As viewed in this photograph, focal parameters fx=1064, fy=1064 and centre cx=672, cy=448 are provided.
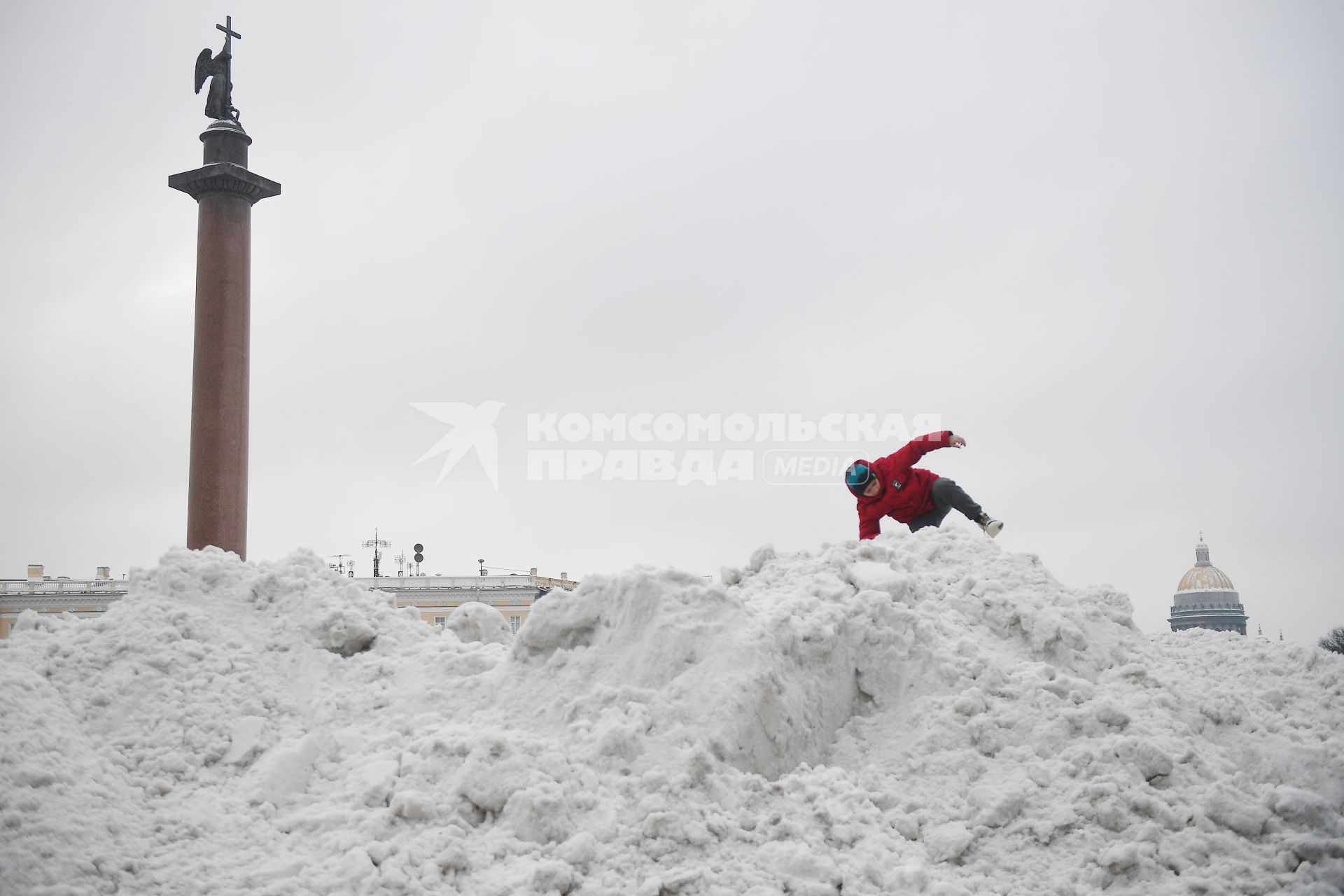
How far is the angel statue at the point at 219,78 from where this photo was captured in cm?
1527

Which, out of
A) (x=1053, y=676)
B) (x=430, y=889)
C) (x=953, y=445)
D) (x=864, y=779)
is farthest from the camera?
(x=953, y=445)

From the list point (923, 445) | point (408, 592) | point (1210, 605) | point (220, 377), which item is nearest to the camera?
point (923, 445)

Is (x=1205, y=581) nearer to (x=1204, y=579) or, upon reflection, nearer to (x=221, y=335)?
(x=1204, y=579)

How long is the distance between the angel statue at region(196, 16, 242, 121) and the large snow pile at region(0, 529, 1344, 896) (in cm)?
1033

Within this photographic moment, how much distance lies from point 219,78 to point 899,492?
12.1 metres

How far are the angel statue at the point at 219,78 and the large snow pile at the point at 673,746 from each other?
10.3m

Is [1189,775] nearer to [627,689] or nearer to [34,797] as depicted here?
[627,689]

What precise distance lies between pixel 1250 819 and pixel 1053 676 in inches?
48.7

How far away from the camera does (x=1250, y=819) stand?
17.1 ft

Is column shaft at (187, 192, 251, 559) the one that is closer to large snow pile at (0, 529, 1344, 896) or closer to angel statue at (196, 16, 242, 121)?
angel statue at (196, 16, 242, 121)

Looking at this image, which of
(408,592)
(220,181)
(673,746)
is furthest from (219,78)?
(408,592)

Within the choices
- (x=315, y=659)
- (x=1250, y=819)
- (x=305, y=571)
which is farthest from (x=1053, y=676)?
(x=305, y=571)

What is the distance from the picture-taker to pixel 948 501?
9047mm

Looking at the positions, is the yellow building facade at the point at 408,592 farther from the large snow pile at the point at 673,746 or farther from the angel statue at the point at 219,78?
the large snow pile at the point at 673,746
